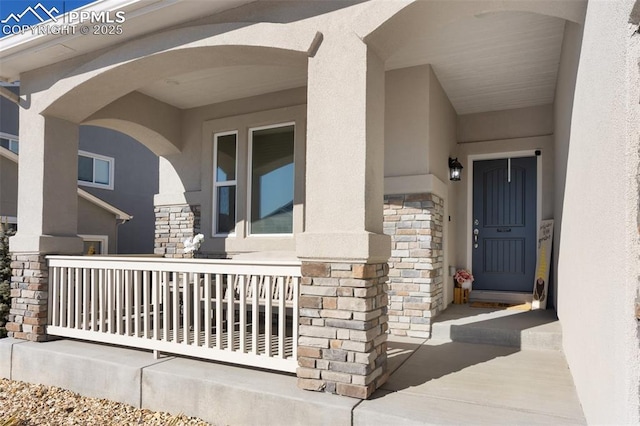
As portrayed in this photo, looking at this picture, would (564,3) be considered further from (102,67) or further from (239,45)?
(102,67)

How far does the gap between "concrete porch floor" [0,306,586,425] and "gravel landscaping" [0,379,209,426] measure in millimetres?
70

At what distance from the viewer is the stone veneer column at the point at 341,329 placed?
2.69m

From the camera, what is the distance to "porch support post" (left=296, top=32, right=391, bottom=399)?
2.71 metres

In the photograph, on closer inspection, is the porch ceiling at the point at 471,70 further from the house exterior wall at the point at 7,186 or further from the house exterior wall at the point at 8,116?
the house exterior wall at the point at 8,116

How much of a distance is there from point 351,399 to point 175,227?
14.4ft

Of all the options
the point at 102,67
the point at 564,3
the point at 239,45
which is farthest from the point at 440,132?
the point at 102,67

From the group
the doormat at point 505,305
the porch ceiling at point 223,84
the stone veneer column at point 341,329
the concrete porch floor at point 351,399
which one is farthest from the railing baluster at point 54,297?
the doormat at point 505,305

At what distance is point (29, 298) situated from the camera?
4.26 metres

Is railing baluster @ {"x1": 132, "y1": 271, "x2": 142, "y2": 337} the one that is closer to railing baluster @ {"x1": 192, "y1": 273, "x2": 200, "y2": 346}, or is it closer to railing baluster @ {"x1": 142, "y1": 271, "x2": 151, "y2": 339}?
railing baluster @ {"x1": 142, "y1": 271, "x2": 151, "y2": 339}

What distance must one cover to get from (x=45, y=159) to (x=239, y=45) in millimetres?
2533

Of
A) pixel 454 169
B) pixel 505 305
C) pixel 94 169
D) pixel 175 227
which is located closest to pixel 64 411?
pixel 175 227

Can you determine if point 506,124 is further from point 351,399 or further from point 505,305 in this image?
point 351,399

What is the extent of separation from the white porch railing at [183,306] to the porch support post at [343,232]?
269mm

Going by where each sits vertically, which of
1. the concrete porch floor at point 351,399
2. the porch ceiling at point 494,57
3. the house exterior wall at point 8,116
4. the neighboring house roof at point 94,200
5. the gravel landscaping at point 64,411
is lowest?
the gravel landscaping at point 64,411
